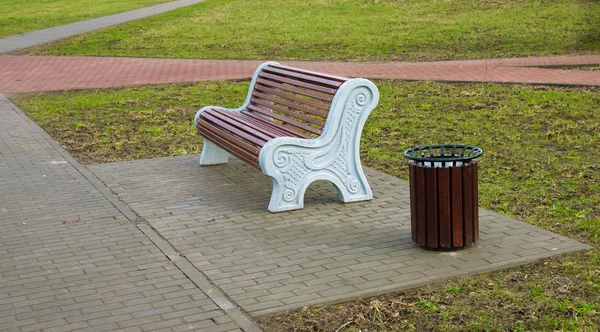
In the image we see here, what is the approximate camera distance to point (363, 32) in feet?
74.1

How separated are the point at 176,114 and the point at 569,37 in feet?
36.1

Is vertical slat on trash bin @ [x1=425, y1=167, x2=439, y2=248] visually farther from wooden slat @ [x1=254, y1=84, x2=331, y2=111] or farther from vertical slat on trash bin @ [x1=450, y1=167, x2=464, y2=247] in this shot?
wooden slat @ [x1=254, y1=84, x2=331, y2=111]

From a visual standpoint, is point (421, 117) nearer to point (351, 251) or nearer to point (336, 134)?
point (336, 134)

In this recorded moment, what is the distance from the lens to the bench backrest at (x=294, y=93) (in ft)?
24.8

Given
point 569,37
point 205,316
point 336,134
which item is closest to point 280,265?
point 205,316

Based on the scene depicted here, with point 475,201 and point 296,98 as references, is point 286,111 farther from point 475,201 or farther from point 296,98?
point 475,201

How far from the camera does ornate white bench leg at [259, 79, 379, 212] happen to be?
7.18 metres

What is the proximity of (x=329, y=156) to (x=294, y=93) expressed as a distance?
3.97 feet

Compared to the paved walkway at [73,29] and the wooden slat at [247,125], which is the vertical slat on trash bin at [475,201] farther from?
the paved walkway at [73,29]

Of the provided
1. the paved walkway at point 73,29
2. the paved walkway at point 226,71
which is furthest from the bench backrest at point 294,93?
the paved walkway at point 73,29

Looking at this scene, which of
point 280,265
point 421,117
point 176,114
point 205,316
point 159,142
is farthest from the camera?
point 176,114

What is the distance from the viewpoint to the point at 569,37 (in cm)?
2005

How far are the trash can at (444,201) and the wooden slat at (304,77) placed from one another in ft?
5.02

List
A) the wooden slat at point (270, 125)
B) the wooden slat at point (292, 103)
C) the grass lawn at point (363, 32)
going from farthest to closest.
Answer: the grass lawn at point (363, 32) → the wooden slat at point (270, 125) → the wooden slat at point (292, 103)
